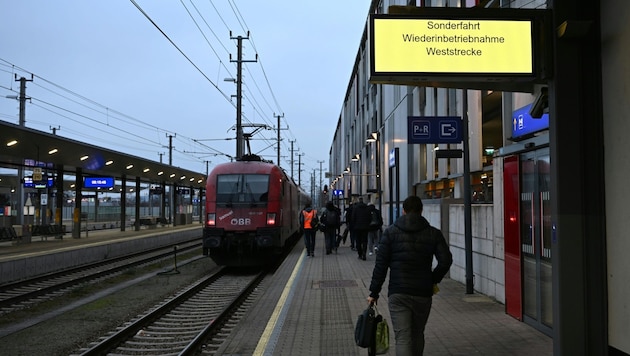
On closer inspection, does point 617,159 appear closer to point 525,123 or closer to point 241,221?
point 525,123

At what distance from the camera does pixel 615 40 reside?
3871 mm

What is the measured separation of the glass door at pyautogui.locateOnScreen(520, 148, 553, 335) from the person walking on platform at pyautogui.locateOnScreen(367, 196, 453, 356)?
2.32 m

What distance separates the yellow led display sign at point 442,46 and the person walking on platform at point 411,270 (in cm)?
122

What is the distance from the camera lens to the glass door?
6.11 meters

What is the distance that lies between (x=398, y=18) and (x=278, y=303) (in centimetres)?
557

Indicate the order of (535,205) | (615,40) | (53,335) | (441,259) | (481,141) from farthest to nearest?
1. (481,141)
2. (53,335)
3. (535,205)
4. (441,259)
5. (615,40)

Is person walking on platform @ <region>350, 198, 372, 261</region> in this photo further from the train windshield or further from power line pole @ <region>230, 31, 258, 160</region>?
power line pole @ <region>230, 31, 258, 160</region>

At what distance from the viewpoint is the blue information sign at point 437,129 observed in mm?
9508

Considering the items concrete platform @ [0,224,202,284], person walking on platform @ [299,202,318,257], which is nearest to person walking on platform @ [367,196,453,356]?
person walking on platform @ [299,202,318,257]

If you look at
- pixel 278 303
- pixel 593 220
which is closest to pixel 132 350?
pixel 278 303

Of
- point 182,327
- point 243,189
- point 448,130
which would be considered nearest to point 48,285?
point 243,189

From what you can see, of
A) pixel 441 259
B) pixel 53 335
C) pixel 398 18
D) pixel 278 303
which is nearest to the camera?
pixel 441 259

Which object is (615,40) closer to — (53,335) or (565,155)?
(565,155)

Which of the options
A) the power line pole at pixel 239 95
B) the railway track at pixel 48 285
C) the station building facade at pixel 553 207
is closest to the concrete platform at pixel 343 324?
the station building facade at pixel 553 207
